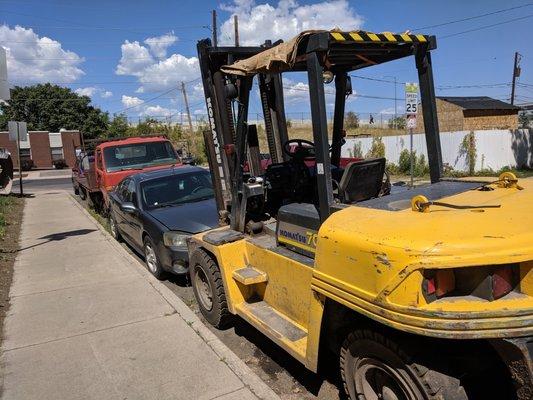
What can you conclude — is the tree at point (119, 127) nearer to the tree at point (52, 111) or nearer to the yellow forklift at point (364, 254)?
the tree at point (52, 111)

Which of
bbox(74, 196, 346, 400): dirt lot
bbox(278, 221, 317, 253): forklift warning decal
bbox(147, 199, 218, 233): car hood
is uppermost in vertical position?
bbox(278, 221, 317, 253): forklift warning decal

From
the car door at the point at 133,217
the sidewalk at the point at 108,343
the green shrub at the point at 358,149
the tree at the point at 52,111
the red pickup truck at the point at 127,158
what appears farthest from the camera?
the tree at the point at 52,111

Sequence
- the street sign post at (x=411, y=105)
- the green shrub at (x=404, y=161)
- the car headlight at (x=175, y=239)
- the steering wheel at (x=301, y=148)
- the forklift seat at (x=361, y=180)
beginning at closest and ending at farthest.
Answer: the forklift seat at (x=361, y=180)
the steering wheel at (x=301, y=148)
the car headlight at (x=175, y=239)
the street sign post at (x=411, y=105)
the green shrub at (x=404, y=161)

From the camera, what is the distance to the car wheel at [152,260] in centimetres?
665

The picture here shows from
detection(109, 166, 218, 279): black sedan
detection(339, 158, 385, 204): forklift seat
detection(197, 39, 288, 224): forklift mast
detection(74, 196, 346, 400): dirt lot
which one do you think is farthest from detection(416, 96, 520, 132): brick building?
detection(339, 158, 385, 204): forklift seat

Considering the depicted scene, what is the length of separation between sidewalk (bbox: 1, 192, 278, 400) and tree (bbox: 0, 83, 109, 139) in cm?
5843

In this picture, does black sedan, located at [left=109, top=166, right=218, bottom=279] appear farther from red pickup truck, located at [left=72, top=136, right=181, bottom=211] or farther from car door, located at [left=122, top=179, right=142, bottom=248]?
red pickup truck, located at [left=72, top=136, right=181, bottom=211]

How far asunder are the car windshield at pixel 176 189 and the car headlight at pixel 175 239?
121 cm

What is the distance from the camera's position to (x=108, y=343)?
4559 millimetres

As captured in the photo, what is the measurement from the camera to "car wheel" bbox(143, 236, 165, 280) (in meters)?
6.65

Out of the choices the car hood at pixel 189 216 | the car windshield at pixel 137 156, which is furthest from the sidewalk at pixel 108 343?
the car windshield at pixel 137 156

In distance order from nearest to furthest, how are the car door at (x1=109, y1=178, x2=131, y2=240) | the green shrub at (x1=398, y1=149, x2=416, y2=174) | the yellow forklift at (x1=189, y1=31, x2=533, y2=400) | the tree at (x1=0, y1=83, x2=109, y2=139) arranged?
the yellow forklift at (x1=189, y1=31, x2=533, y2=400)
the car door at (x1=109, y1=178, x2=131, y2=240)
the green shrub at (x1=398, y1=149, x2=416, y2=174)
the tree at (x1=0, y1=83, x2=109, y2=139)

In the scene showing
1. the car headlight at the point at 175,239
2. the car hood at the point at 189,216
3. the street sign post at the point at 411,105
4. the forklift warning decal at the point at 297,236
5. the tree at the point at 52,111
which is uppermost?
the tree at the point at 52,111

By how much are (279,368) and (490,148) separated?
19658 millimetres
